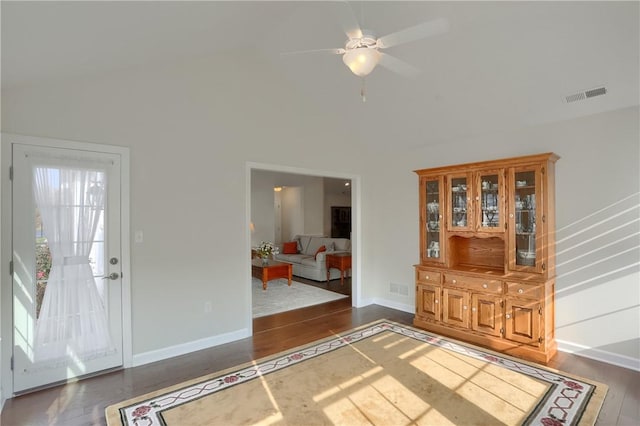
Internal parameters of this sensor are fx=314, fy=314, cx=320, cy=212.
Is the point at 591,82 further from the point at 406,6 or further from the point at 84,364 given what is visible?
the point at 84,364

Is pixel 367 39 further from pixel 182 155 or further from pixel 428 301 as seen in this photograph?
pixel 428 301

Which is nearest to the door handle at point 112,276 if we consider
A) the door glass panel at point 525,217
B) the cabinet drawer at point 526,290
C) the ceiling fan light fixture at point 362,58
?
the ceiling fan light fixture at point 362,58

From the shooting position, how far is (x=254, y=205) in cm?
962

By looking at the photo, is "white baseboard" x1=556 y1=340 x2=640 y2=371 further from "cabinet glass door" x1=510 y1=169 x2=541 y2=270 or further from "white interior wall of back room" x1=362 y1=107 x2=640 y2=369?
"cabinet glass door" x1=510 y1=169 x2=541 y2=270

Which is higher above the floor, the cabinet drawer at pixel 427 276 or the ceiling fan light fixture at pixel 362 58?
the ceiling fan light fixture at pixel 362 58

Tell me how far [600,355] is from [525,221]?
5.17ft

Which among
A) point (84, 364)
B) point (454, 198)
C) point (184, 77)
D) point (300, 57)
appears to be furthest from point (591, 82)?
point (84, 364)

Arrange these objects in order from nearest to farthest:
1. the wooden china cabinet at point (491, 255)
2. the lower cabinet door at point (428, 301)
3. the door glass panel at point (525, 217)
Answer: the wooden china cabinet at point (491, 255)
the door glass panel at point (525, 217)
the lower cabinet door at point (428, 301)

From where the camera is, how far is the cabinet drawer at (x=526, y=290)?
343 centimetres

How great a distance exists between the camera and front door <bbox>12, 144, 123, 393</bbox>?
9.07ft

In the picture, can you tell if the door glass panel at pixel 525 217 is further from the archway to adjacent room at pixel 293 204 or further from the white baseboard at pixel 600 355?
the archway to adjacent room at pixel 293 204

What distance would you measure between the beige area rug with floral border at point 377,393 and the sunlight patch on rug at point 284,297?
1.80 meters

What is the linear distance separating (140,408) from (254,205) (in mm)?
7331

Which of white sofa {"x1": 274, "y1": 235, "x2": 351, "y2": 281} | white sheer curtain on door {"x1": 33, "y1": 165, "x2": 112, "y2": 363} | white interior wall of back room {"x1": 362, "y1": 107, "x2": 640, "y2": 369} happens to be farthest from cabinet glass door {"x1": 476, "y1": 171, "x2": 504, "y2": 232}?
white sheer curtain on door {"x1": 33, "y1": 165, "x2": 112, "y2": 363}
